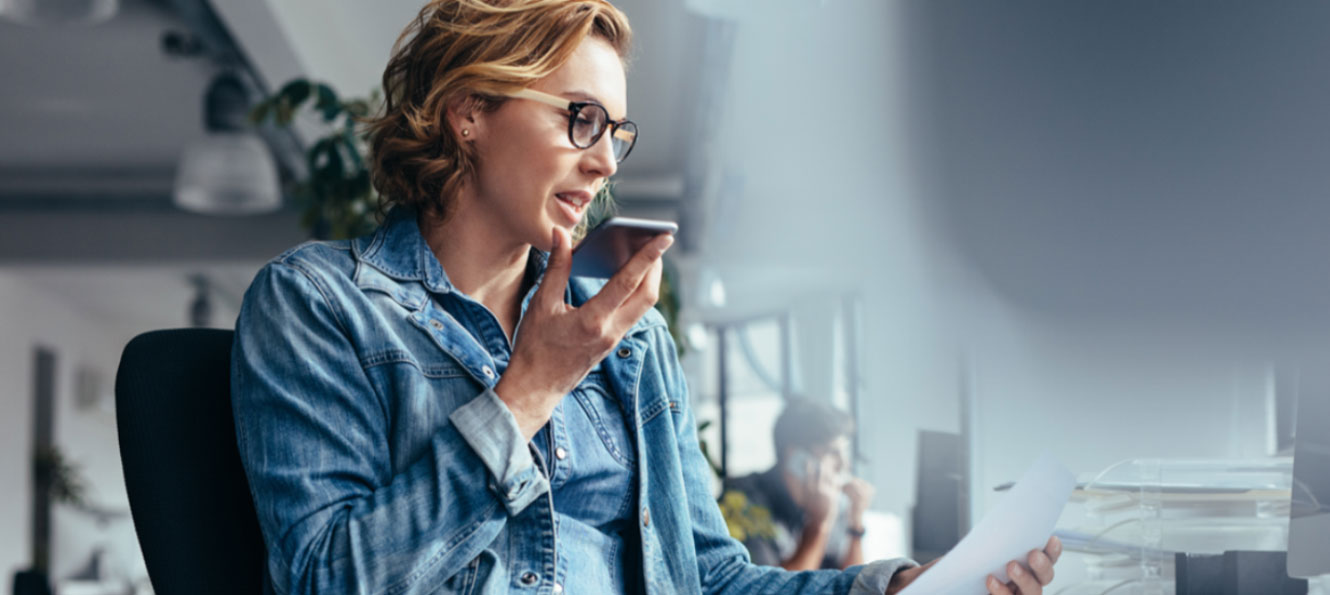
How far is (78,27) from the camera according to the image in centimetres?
473

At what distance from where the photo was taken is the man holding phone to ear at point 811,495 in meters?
3.30

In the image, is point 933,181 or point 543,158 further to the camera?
point 933,181

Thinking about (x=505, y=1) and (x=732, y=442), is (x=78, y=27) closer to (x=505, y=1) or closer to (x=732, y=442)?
(x=732, y=442)

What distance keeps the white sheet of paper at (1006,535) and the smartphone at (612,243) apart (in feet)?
1.26

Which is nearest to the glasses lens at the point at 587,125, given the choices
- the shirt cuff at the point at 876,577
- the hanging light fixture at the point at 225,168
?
the shirt cuff at the point at 876,577

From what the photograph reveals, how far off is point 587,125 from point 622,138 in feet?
0.13

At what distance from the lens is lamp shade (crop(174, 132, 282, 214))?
4.18 m

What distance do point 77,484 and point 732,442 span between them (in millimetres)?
6128

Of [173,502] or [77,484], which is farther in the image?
[77,484]

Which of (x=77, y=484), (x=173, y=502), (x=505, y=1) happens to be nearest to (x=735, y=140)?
(x=505, y=1)

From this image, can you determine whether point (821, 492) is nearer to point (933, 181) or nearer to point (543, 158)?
point (933, 181)

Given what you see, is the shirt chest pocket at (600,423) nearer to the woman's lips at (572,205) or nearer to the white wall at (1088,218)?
the woman's lips at (572,205)

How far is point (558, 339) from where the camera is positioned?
0.98 meters

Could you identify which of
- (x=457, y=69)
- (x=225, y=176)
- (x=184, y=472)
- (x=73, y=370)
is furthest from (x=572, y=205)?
(x=73, y=370)
